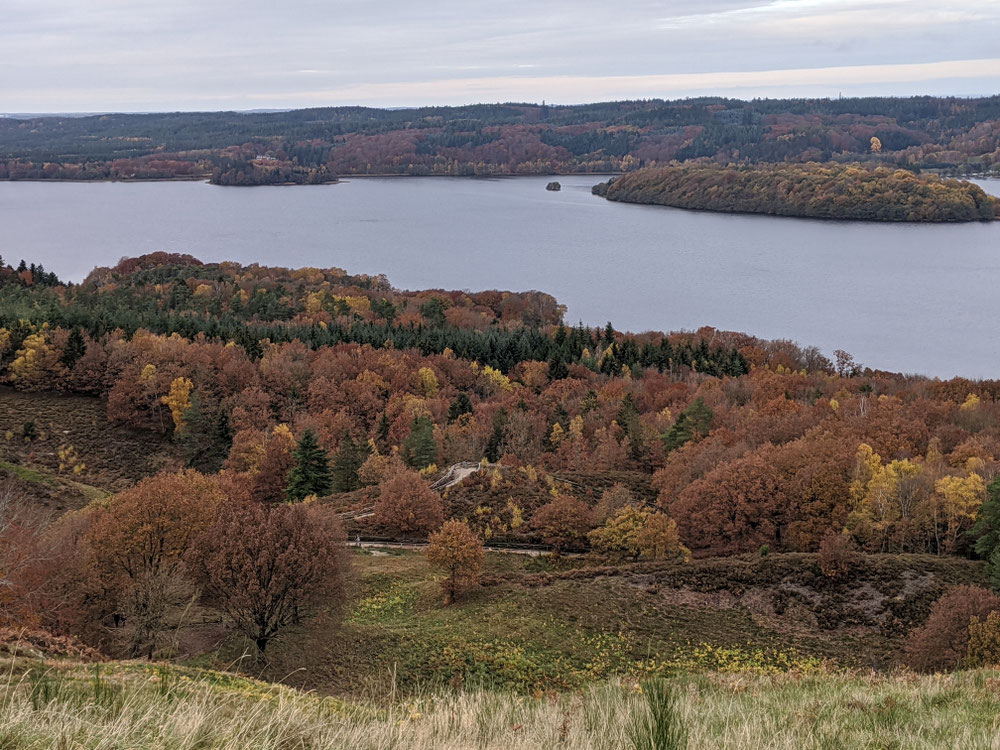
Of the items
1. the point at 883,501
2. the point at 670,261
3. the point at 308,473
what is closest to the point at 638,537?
the point at 883,501

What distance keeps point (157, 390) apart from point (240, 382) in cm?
689

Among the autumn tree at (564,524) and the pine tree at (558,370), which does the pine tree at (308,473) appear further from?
the pine tree at (558,370)

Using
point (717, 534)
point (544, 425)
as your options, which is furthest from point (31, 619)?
Result: point (544, 425)

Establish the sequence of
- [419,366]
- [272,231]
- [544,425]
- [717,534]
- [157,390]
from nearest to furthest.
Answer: [717,534] → [544,425] → [157,390] → [419,366] → [272,231]

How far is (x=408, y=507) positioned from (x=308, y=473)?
11.4 meters

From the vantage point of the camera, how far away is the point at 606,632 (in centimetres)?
2716

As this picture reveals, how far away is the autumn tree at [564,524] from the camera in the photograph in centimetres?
4191

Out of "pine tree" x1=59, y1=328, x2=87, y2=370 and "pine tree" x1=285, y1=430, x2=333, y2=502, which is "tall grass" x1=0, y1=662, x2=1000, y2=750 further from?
"pine tree" x1=59, y1=328, x2=87, y2=370

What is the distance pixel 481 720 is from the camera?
7809mm

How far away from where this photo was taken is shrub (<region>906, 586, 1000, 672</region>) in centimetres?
2312

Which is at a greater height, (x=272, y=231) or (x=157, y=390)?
(x=272, y=231)

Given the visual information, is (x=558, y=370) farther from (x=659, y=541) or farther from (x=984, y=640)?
(x=984, y=640)

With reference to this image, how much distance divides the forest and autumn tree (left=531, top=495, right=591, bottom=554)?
112mm

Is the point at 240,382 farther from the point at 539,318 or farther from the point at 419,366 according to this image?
the point at 539,318
